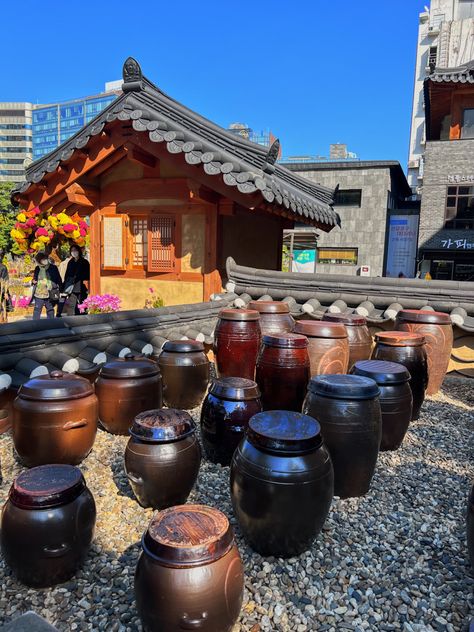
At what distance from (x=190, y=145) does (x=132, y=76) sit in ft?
8.84

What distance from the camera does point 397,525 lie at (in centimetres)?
289

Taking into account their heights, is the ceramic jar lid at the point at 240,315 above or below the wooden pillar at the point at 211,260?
below

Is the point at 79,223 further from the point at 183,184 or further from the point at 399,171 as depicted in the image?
the point at 399,171

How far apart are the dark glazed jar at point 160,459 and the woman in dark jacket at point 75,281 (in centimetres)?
652

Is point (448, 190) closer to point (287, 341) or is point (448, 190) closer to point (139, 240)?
point (139, 240)

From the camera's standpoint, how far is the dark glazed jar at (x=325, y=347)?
453 cm

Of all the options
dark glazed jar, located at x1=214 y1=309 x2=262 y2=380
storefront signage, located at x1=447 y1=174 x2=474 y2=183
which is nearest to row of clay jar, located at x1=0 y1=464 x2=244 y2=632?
dark glazed jar, located at x1=214 y1=309 x2=262 y2=380

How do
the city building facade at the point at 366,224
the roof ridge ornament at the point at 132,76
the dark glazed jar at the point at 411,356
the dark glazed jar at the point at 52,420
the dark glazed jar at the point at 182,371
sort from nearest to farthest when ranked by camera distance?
the dark glazed jar at the point at 52,420 < the dark glazed jar at the point at 411,356 < the dark glazed jar at the point at 182,371 < the roof ridge ornament at the point at 132,76 < the city building facade at the point at 366,224

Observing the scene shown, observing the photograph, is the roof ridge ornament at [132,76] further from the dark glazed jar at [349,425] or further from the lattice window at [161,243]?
the dark glazed jar at [349,425]

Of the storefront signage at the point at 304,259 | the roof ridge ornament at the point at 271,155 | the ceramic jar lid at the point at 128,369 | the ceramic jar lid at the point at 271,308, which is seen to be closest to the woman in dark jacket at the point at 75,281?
the roof ridge ornament at the point at 271,155

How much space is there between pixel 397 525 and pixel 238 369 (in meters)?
2.48

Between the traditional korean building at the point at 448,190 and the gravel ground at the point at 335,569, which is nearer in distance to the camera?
the gravel ground at the point at 335,569

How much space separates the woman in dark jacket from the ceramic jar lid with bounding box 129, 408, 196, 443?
256 inches

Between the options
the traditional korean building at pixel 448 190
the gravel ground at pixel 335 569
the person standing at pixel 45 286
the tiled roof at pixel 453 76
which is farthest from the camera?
the traditional korean building at pixel 448 190
